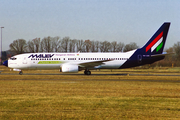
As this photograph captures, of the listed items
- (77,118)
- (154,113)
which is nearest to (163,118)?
(154,113)

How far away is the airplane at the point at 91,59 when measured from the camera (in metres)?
39.1

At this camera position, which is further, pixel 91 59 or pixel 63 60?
pixel 91 59

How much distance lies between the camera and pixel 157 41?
40750 millimetres

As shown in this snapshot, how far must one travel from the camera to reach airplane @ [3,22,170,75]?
39125 millimetres

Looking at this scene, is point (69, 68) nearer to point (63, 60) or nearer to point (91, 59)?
point (63, 60)

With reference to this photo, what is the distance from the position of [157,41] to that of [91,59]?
Result: 12.2m

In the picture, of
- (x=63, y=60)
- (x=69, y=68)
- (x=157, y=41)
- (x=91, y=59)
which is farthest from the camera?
(x=157, y=41)

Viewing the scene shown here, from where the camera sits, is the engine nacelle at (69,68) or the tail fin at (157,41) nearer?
the engine nacelle at (69,68)

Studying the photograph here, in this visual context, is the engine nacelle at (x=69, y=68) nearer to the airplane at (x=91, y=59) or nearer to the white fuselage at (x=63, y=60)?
the airplane at (x=91, y=59)

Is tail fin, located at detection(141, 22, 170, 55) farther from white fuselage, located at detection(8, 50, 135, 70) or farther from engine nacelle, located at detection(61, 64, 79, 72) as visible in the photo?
engine nacelle, located at detection(61, 64, 79, 72)

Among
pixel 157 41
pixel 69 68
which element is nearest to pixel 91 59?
pixel 69 68

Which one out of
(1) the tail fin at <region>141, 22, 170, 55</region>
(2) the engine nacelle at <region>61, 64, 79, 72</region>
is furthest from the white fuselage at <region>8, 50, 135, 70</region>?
(1) the tail fin at <region>141, 22, 170, 55</region>

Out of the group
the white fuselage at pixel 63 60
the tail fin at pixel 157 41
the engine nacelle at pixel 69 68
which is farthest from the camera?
the tail fin at pixel 157 41

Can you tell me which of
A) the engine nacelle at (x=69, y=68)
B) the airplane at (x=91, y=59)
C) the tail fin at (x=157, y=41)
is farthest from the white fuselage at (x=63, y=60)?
the tail fin at (x=157, y=41)
